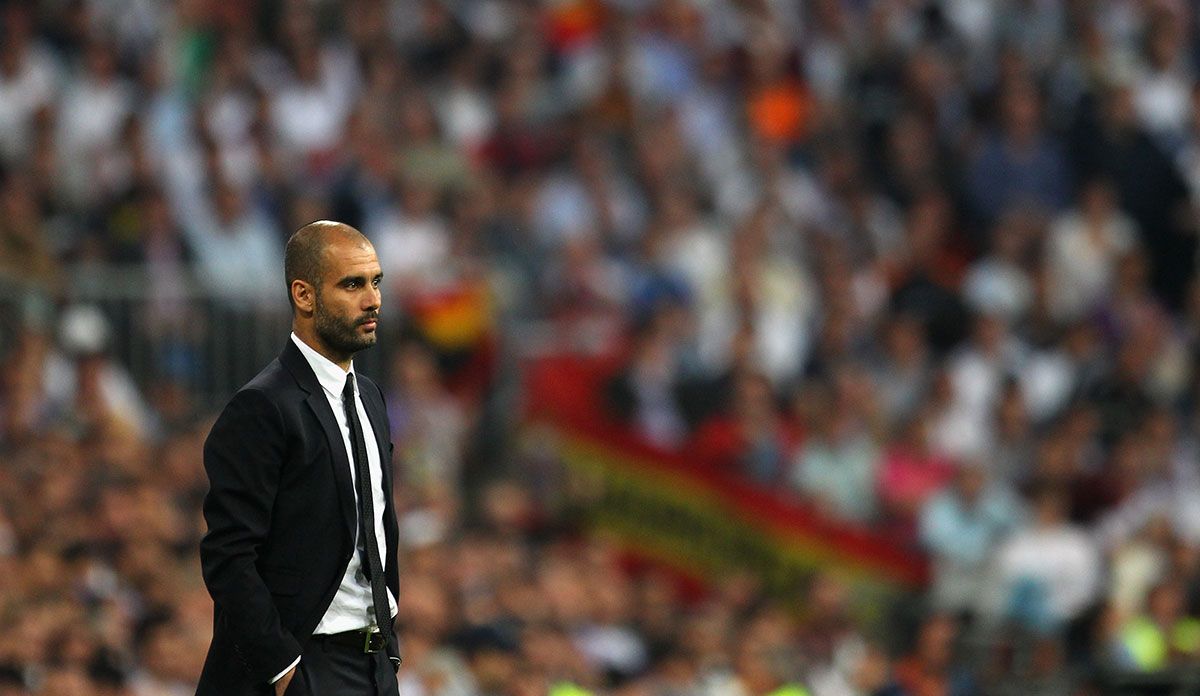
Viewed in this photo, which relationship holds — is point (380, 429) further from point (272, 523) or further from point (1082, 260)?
point (1082, 260)

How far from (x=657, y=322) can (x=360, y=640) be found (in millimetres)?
7709

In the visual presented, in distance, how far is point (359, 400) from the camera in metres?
5.29

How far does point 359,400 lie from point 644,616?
673 cm

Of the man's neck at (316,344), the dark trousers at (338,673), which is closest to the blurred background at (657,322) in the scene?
the dark trousers at (338,673)

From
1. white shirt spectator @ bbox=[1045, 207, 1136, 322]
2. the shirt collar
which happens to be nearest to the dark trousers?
the shirt collar

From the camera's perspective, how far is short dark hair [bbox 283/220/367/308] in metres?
5.04

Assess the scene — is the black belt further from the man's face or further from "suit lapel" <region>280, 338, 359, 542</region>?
the man's face

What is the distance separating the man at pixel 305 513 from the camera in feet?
16.1

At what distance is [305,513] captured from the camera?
504cm

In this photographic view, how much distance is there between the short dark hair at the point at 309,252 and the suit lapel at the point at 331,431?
162mm

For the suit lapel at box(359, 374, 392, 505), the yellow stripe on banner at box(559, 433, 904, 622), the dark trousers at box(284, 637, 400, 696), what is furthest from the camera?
the yellow stripe on banner at box(559, 433, 904, 622)

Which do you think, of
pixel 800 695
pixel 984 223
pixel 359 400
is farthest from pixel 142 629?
pixel 984 223

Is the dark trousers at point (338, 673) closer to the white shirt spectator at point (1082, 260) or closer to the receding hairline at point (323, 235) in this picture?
the receding hairline at point (323, 235)

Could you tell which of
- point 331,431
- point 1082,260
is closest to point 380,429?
point 331,431
